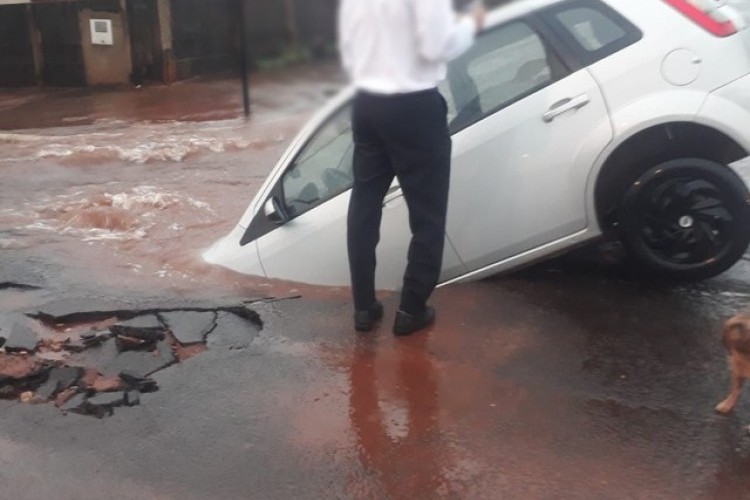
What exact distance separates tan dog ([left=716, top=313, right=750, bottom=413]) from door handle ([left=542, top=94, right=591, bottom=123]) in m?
1.36

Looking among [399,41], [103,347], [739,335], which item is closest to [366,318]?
[103,347]

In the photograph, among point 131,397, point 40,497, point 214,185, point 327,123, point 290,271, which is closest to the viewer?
point 40,497

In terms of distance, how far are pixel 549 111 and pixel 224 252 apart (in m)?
1.99

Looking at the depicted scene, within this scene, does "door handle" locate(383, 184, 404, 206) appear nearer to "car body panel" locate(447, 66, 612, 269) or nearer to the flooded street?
"car body panel" locate(447, 66, 612, 269)

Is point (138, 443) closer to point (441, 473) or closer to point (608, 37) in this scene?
point (441, 473)

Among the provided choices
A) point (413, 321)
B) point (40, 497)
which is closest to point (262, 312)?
point (413, 321)

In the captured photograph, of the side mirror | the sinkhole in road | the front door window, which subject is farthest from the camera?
the side mirror

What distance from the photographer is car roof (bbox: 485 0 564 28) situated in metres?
3.69

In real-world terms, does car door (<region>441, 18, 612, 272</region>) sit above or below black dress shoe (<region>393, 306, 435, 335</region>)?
above

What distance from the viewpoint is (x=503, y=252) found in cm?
→ 423

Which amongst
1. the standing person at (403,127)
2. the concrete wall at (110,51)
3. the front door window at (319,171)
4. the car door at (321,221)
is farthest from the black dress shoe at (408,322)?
the concrete wall at (110,51)

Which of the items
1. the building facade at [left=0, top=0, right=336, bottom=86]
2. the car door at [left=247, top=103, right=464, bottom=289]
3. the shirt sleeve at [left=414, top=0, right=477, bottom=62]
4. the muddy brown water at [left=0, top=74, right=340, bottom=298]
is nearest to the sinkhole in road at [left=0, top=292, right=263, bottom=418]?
the car door at [left=247, top=103, right=464, bottom=289]

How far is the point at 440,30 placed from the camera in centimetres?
318

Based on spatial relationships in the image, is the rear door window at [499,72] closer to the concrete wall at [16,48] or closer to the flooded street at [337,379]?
the flooded street at [337,379]
